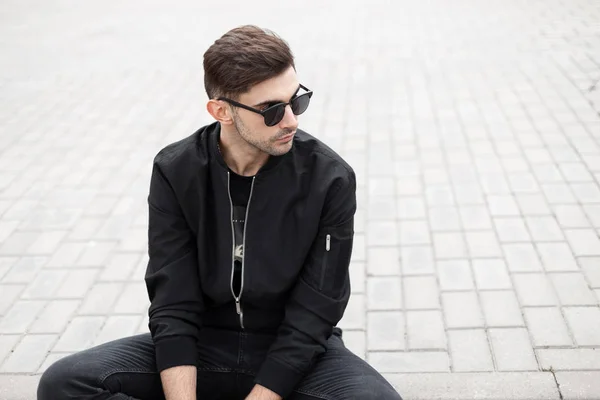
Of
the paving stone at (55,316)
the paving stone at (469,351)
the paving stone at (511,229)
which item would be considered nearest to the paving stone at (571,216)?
the paving stone at (511,229)

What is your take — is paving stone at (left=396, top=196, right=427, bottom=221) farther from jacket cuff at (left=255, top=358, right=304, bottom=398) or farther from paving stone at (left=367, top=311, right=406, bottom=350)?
jacket cuff at (left=255, top=358, right=304, bottom=398)

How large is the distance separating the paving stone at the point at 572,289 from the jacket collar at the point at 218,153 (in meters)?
2.07

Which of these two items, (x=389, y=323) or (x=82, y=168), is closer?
(x=389, y=323)

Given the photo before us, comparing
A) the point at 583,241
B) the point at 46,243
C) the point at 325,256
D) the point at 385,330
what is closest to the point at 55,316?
the point at 46,243

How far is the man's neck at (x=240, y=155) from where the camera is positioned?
287 cm

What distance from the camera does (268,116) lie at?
8.90 feet

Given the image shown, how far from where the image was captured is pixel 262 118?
2.73 m

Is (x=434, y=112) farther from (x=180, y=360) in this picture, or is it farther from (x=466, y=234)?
(x=180, y=360)

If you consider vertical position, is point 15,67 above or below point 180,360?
below

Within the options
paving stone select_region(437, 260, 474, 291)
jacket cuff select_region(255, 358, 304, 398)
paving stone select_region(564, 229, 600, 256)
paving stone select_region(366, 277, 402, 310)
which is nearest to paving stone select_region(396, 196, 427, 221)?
paving stone select_region(437, 260, 474, 291)

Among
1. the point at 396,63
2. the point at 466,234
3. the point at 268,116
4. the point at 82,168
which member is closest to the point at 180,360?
the point at 268,116

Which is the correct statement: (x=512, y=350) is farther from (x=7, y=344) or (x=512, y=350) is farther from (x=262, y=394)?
(x=7, y=344)

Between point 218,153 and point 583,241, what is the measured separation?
273cm

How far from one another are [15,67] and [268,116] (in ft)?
25.2
